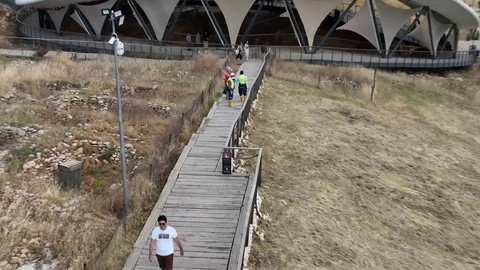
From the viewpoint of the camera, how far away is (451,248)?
39.7 ft

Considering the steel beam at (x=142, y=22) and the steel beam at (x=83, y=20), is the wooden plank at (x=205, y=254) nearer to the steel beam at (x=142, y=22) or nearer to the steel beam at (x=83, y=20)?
the steel beam at (x=142, y=22)

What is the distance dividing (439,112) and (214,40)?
18.7m

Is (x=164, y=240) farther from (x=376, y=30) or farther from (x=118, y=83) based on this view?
(x=376, y=30)

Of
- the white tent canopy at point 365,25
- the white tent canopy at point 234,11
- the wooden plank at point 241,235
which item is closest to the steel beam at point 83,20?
the white tent canopy at point 234,11

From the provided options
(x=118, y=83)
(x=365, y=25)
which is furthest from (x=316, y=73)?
(x=118, y=83)

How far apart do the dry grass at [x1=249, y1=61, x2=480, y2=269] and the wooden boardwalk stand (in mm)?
724

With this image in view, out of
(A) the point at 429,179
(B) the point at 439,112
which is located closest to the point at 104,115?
(A) the point at 429,179

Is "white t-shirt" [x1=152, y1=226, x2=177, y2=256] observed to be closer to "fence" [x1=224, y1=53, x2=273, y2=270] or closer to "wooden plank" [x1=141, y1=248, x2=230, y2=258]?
"wooden plank" [x1=141, y1=248, x2=230, y2=258]

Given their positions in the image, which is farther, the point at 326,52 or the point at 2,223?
the point at 326,52

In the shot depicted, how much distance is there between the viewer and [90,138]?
15781mm

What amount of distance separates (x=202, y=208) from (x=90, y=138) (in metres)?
6.54

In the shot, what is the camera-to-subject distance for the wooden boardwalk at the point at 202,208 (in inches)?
352

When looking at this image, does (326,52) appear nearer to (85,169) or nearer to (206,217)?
(85,169)

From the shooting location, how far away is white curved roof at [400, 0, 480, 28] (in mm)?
33156
